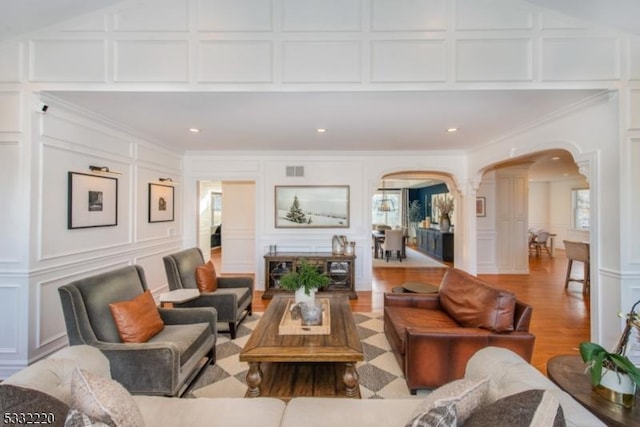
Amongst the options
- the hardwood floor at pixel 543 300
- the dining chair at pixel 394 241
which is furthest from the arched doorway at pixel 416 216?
the hardwood floor at pixel 543 300

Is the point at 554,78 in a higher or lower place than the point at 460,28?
lower

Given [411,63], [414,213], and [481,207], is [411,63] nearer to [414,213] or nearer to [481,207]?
[481,207]

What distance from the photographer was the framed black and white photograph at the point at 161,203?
15.1 ft

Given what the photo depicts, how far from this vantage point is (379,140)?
4.57 m

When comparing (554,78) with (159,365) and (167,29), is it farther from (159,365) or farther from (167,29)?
(159,365)

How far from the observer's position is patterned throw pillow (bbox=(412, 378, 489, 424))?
3.46ft

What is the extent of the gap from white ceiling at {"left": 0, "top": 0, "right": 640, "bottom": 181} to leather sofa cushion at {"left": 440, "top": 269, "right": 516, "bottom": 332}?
183cm

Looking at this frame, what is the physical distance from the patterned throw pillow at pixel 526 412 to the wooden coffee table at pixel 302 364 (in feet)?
3.60

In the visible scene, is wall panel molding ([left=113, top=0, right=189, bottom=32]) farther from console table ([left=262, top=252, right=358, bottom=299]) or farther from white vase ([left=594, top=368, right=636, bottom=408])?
white vase ([left=594, top=368, right=636, bottom=408])

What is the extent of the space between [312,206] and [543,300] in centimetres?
421

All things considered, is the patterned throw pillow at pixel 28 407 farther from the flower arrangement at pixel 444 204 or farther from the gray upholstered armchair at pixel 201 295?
the flower arrangement at pixel 444 204

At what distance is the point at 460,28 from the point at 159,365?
12.4ft

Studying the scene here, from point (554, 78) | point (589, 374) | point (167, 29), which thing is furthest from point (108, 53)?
point (589, 374)

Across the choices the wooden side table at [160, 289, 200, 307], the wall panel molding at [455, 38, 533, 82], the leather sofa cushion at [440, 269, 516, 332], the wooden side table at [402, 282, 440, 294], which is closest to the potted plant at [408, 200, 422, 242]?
the wooden side table at [402, 282, 440, 294]
